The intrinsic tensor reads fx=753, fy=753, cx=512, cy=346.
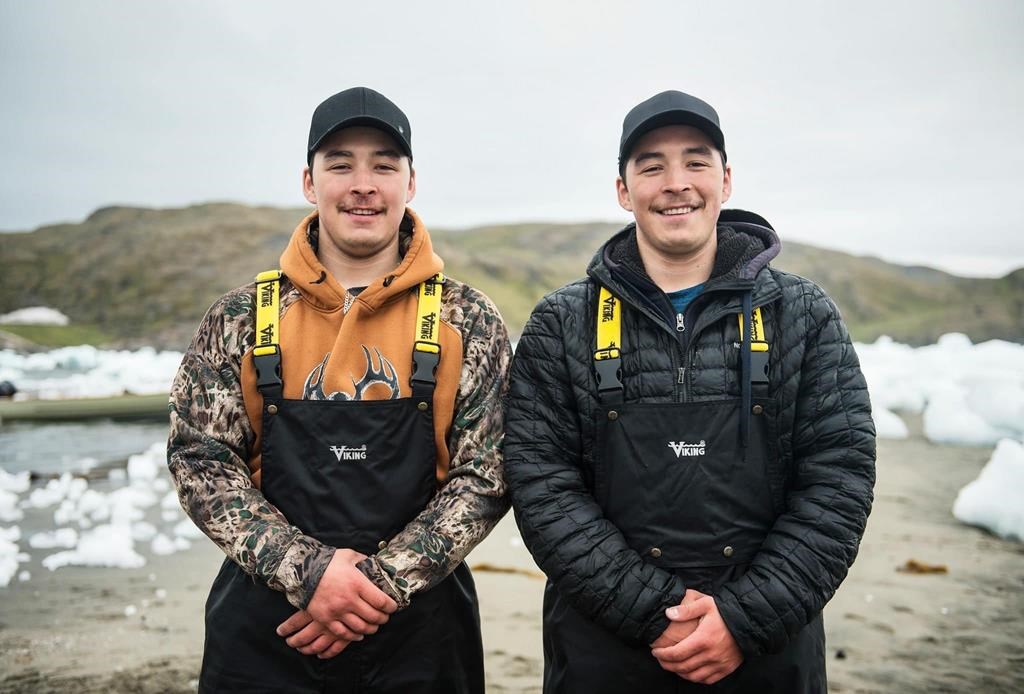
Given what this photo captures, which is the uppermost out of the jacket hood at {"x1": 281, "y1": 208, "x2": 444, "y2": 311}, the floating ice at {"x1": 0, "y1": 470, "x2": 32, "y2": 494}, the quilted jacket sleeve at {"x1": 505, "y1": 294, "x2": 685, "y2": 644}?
the jacket hood at {"x1": 281, "y1": 208, "x2": 444, "y2": 311}

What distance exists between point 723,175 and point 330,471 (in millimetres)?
1931

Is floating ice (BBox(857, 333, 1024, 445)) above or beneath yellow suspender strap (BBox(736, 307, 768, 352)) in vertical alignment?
beneath

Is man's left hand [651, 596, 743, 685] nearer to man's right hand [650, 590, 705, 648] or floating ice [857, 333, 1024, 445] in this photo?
man's right hand [650, 590, 705, 648]

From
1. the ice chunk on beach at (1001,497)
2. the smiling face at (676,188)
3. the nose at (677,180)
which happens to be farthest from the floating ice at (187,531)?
the ice chunk on beach at (1001,497)

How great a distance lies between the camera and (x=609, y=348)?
2828mm

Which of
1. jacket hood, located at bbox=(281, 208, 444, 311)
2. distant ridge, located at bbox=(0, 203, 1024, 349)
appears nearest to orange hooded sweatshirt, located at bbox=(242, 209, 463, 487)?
jacket hood, located at bbox=(281, 208, 444, 311)

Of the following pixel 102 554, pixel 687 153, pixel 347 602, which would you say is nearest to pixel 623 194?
pixel 687 153

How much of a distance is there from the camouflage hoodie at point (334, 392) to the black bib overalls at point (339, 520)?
81 mm

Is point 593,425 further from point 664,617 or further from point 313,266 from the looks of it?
point 313,266

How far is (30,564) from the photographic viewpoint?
6.80 metres

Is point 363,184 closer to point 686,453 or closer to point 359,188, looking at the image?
point 359,188

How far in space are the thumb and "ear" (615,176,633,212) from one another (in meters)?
1.54

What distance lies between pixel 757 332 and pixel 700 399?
331mm

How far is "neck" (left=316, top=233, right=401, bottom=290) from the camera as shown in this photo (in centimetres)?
312
